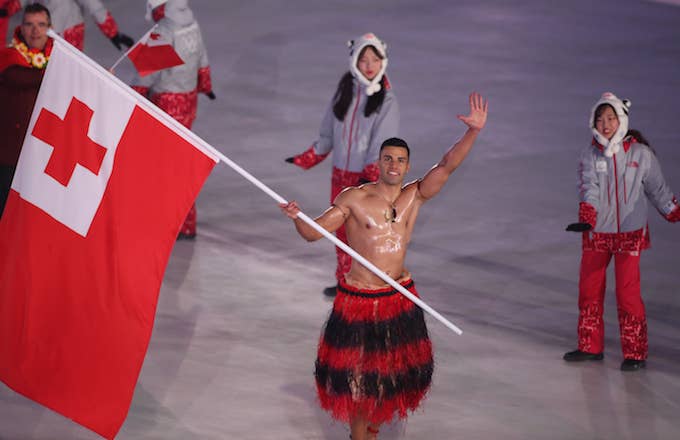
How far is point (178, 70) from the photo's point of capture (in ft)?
37.0

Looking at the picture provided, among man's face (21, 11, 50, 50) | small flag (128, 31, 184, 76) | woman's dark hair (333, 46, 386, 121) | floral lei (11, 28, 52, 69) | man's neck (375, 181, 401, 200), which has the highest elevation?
man's face (21, 11, 50, 50)

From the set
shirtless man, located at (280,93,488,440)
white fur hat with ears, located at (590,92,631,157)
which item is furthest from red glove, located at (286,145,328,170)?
shirtless man, located at (280,93,488,440)

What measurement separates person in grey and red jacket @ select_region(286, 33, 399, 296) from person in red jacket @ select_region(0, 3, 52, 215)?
181cm

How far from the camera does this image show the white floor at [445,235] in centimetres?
833

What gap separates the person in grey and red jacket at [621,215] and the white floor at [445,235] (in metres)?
0.24

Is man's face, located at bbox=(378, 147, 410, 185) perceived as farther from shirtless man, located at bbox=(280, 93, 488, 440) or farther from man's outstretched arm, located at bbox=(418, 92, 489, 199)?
man's outstretched arm, located at bbox=(418, 92, 489, 199)

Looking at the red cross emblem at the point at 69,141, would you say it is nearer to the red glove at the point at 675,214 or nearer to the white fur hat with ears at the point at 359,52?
the white fur hat with ears at the point at 359,52

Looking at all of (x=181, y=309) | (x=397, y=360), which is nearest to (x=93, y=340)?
(x=397, y=360)

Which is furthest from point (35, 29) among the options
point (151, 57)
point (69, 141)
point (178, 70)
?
point (69, 141)

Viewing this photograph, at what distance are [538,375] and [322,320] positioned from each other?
1664 mm

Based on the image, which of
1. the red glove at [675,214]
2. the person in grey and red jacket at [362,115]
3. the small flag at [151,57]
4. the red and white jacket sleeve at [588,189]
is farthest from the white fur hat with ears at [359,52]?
the red glove at [675,214]

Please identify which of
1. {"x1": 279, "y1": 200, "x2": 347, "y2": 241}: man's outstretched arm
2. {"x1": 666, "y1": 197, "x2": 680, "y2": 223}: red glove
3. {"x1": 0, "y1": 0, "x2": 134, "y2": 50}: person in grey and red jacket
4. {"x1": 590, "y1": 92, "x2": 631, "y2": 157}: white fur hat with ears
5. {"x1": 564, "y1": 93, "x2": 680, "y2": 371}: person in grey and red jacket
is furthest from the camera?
{"x1": 0, "y1": 0, "x2": 134, "y2": 50}: person in grey and red jacket

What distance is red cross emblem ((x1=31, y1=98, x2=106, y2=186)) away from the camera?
6934 mm

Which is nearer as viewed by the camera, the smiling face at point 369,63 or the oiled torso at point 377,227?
the oiled torso at point 377,227
